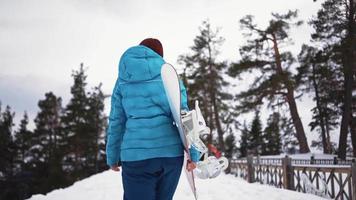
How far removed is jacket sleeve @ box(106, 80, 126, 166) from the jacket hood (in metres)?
0.17

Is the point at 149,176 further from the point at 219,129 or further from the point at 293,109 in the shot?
the point at 219,129

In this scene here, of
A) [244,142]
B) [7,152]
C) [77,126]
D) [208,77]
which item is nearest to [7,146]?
[7,152]

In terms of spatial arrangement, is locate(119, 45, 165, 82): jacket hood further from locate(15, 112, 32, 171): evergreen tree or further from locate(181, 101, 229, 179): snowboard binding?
locate(15, 112, 32, 171): evergreen tree

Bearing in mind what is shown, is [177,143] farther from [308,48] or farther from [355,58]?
[308,48]

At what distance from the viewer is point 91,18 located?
17.0m

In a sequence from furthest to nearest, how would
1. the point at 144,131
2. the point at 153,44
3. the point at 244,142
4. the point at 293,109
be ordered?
1. the point at 244,142
2. the point at 293,109
3. the point at 153,44
4. the point at 144,131

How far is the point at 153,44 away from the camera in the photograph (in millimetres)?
2475

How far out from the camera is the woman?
210 centimetres

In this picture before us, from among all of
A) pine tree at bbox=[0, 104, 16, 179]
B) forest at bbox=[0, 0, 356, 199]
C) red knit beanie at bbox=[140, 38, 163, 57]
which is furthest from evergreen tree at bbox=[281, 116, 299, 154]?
pine tree at bbox=[0, 104, 16, 179]

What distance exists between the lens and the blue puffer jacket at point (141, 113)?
2.11m

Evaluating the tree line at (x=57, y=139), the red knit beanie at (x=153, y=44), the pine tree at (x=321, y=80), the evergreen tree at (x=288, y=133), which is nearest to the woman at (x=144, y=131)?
the red knit beanie at (x=153, y=44)

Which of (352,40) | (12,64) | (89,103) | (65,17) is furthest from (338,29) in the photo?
(89,103)

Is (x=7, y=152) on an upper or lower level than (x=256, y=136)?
lower

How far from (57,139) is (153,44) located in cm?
4673
